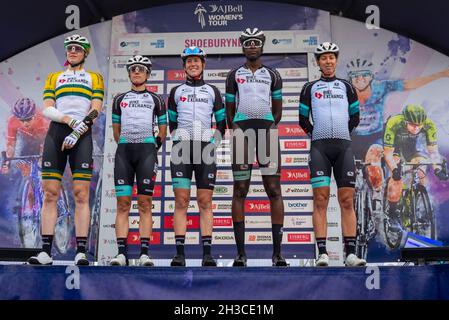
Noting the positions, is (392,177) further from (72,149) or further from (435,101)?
(72,149)

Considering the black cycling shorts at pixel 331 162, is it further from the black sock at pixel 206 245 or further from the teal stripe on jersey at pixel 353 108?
the black sock at pixel 206 245

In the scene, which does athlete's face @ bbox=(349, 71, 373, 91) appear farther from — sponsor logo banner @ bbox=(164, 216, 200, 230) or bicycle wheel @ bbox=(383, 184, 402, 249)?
sponsor logo banner @ bbox=(164, 216, 200, 230)

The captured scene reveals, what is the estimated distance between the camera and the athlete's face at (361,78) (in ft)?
23.0

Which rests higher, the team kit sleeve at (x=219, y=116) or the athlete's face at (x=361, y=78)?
the athlete's face at (x=361, y=78)

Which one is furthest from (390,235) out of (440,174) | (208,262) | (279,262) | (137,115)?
(137,115)

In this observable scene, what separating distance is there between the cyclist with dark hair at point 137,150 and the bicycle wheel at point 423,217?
13.2 feet

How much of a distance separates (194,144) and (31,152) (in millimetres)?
3800

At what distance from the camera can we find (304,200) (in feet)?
22.1

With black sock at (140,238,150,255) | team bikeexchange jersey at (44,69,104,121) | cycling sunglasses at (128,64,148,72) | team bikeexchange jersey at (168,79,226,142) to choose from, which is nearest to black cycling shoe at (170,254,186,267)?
black sock at (140,238,150,255)

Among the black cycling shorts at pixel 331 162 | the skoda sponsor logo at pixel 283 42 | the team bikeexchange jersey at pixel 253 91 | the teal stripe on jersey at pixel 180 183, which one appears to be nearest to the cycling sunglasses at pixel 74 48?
the team bikeexchange jersey at pixel 253 91

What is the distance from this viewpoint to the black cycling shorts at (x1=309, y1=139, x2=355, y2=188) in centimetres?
413

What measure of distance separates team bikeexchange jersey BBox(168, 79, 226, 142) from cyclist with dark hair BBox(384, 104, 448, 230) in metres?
3.33

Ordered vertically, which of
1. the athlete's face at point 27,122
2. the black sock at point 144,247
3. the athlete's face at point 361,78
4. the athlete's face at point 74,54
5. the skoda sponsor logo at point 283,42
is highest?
the skoda sponsor logo at point 283,42
